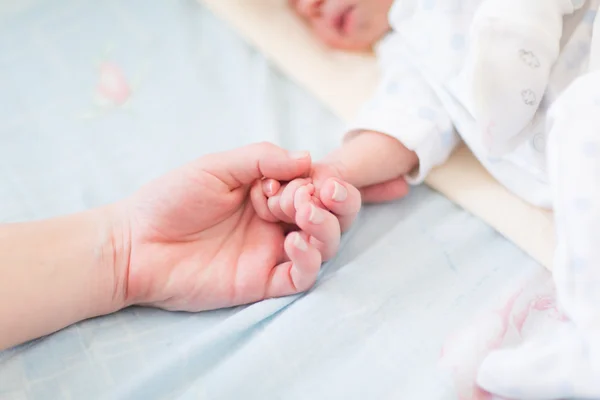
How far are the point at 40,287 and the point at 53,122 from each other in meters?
0.29

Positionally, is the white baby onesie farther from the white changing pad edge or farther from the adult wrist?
the adult wrist

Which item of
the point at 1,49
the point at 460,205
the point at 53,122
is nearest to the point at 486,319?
the point at 460,205

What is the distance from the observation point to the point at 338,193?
24.3 inches

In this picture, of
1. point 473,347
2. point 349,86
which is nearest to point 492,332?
point 473,347

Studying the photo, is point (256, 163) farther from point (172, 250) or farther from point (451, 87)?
point (451, 87)

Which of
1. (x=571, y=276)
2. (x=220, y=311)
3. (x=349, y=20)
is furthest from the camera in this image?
(x=349, y=20)

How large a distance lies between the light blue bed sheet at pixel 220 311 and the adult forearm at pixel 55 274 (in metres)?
0.02

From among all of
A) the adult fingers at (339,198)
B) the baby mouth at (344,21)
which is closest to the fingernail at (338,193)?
the adult fingers at (339,198)

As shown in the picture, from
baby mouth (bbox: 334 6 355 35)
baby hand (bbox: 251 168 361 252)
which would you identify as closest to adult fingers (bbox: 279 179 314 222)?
baby hand (bbox: 251 168 361 252)

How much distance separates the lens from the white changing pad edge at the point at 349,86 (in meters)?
0.69

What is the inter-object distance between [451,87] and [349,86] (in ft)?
0.55

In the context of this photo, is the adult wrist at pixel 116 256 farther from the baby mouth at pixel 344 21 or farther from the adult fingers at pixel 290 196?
the baby mouth at pixel 344 21

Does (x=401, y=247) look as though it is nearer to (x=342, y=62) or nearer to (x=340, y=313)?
→ (x=340, y=313)

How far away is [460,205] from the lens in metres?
0.73
